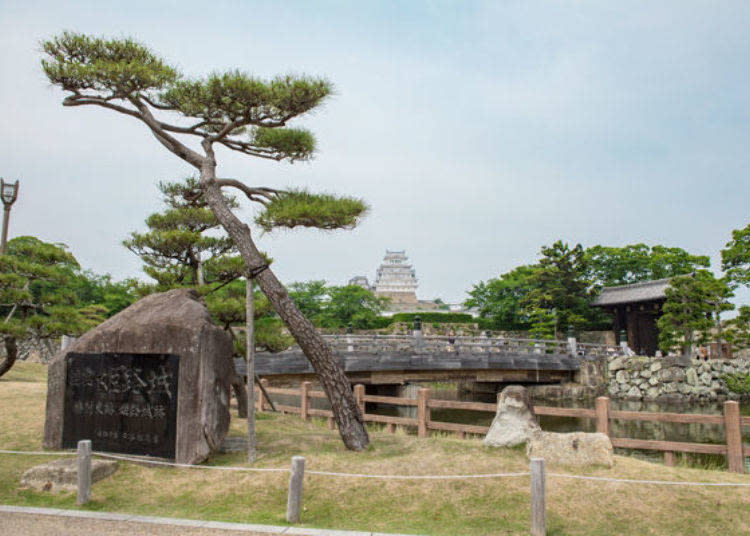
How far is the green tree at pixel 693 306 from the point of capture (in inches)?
1025

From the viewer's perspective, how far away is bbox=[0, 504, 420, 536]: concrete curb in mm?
5652

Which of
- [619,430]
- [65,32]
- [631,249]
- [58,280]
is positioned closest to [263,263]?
[65,32]

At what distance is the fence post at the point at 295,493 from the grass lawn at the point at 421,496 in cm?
18

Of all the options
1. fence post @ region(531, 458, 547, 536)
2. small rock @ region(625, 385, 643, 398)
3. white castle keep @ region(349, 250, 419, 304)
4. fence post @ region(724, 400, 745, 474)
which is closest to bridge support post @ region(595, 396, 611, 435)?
fence post @ region(724, 400, 745, 474)

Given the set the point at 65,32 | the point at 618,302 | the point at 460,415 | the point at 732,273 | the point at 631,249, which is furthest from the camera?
the point at 631,249

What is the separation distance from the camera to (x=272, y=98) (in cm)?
889

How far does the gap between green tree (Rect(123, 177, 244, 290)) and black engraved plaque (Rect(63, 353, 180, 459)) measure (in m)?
4.12

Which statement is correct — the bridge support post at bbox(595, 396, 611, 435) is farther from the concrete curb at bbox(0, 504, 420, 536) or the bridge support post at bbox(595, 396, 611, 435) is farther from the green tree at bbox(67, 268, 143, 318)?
the green tree at bbox(67, 268, 143, 318)

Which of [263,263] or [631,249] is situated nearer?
[263,263]

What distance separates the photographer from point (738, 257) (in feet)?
74.9

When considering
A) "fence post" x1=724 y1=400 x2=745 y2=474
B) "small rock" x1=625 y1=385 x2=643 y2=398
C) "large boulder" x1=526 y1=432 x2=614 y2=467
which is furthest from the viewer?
"small rock" x1=625 y1=385 x2=643 y2=398

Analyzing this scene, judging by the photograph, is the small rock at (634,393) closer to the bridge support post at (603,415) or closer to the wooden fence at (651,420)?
the wooden fence at (651,420)

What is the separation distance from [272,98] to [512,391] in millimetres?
6027

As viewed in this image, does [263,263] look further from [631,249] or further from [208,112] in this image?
[631,249]
